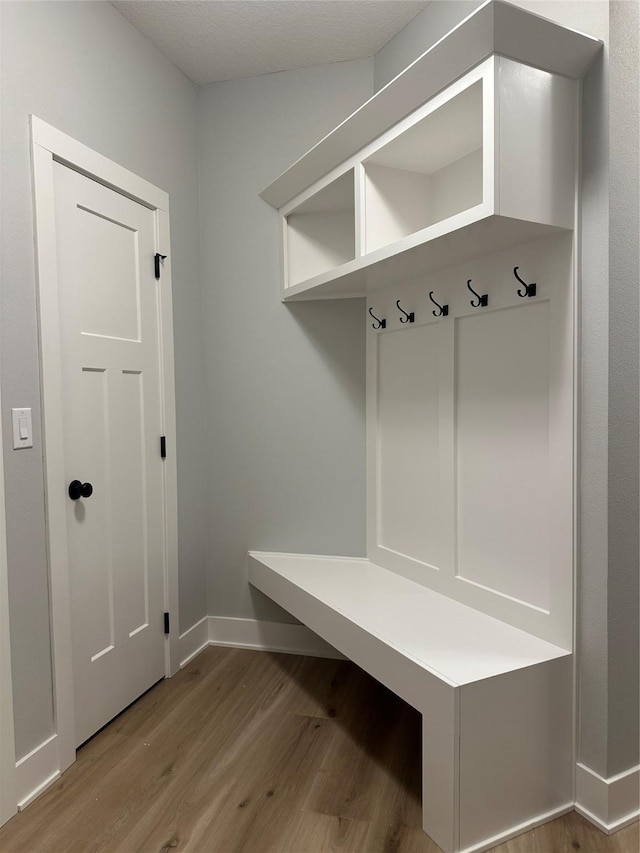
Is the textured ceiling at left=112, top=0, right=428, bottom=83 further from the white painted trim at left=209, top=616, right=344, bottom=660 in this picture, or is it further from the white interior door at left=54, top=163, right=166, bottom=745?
the white painted trim at left=209, top=616, right=344, bottom=660

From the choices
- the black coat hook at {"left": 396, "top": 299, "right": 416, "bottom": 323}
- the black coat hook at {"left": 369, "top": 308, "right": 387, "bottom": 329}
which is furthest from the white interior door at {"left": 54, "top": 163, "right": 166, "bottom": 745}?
the black coat hook at {"left": 396, "top": 299, "right": 416, "bottom": 323}

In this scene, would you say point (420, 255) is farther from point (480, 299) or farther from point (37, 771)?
point (37, 771)

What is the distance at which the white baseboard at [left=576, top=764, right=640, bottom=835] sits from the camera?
5.21ft

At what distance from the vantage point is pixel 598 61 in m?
1.51

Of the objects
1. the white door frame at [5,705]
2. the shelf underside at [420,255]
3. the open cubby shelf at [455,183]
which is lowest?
the white door frame at [5,705]

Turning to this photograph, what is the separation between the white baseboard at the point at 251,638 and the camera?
2.69 metres

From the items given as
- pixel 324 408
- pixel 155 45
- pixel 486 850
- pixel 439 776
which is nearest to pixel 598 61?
pixel 324 408

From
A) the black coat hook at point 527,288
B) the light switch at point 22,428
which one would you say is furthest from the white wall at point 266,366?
the light switch at point 22,428

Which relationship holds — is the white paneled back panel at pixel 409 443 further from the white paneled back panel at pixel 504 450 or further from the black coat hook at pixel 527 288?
the black coat hook at pixel 527 288

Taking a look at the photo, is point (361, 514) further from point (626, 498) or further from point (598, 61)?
point (598, 61)

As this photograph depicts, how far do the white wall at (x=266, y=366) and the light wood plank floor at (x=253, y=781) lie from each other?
1.92 ft

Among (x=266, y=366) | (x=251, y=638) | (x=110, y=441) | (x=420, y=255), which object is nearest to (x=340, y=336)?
(x=266, y=366)

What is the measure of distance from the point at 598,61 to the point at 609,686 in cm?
170

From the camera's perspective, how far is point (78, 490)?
6.48ft
